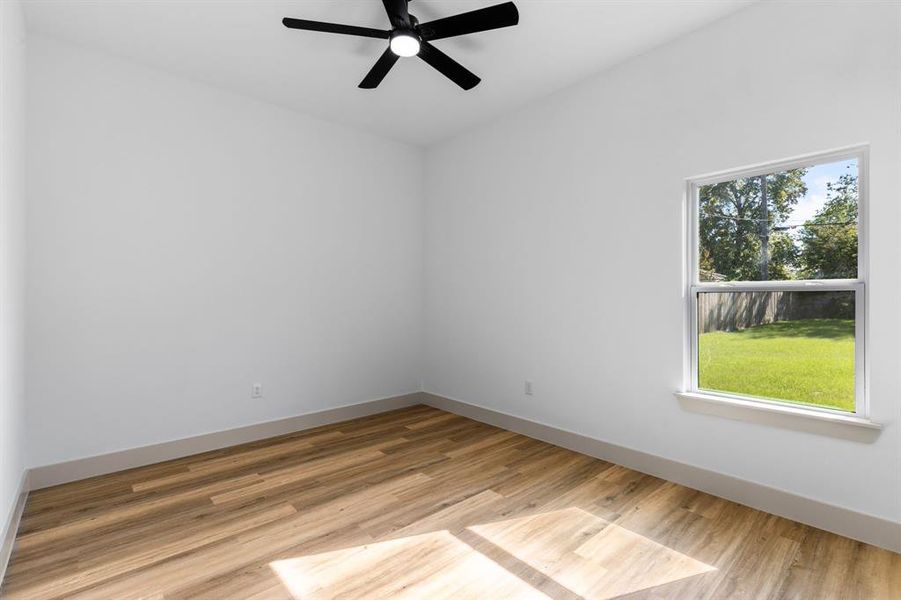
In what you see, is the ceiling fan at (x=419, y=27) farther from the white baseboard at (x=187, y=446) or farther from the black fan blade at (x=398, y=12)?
the white baseboard at (x=187, y=446)

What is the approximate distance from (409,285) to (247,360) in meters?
1.85

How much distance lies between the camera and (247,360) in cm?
370

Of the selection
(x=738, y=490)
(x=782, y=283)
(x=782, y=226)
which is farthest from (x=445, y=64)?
(x=738, y=490)

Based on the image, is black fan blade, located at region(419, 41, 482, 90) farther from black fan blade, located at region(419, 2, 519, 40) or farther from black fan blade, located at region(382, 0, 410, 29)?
black fan blade, located at region(382, 0, 410, 29)

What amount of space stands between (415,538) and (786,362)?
232cm

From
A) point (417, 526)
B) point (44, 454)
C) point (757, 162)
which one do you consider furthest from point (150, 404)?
point (757, 162)

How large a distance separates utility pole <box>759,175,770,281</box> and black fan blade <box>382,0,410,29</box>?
225 centimetres

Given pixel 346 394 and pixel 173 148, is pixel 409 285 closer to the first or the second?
pixel 346 394

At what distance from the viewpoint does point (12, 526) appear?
221cm

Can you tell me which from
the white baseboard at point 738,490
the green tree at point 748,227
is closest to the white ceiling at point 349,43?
the green tree at point 748,227

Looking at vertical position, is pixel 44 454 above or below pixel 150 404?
below

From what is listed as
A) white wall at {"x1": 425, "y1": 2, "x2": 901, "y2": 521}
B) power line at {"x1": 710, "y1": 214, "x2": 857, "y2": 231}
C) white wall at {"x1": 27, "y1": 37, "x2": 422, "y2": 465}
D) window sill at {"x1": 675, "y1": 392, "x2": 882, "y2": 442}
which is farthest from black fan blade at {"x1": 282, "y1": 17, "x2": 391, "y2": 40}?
window sill at {"x1": 675, "y1": 392, "x2": 882, "y2": 442}

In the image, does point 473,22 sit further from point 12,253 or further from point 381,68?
point 12,253

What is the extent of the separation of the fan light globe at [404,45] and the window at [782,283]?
195 centimetres
